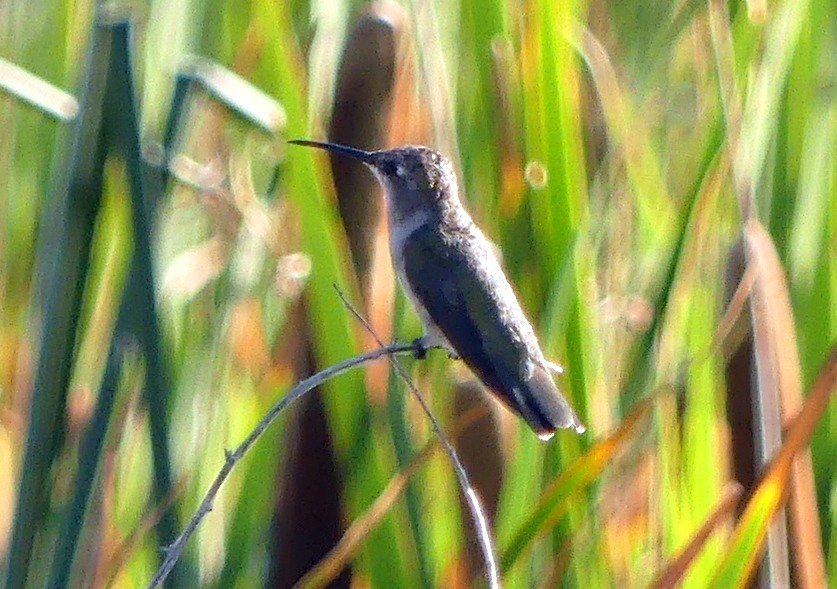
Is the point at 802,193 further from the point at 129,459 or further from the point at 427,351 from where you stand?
the point at 129,459

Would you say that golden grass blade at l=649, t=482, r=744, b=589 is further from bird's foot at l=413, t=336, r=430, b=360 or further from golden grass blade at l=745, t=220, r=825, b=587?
bird's foot at l=413, t=336, r=430, b=360

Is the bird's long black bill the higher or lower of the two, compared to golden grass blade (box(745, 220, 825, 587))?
higher

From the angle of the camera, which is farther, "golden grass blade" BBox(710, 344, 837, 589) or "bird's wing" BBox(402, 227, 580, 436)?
"bird's wing" BBox(402, 227, 580, 436)

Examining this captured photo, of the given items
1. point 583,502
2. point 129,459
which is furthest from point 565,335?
point 129,459

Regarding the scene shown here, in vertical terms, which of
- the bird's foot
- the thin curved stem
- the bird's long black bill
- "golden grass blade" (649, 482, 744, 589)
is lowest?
"golden grass blade" (649, 482, 744, 589)

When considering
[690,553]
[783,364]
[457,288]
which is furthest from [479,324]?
[690,553]

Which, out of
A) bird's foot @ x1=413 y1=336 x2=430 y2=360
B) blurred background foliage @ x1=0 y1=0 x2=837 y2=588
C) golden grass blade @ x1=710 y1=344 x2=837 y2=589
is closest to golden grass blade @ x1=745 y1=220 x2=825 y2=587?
blurred background foliage @ x1=0 y1=0 x2=837 y2=588

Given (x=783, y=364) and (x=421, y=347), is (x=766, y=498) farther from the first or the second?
(x=421, y=347)

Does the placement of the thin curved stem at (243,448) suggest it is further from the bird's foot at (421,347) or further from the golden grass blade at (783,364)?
the golden grass blade at (783,364)
